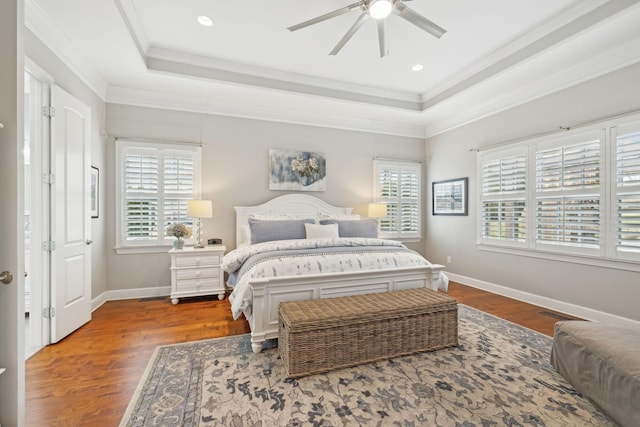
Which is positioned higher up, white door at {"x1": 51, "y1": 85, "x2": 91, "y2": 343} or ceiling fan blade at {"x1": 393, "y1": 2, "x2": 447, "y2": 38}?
ceiling fan blade at {"x1": 393, "y1": 2, "x2": 447, "y2": 38}

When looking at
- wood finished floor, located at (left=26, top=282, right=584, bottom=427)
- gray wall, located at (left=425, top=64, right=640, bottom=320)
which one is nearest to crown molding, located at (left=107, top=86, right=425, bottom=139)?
gray wall, located at (left=425, top=64, right=640, bottom=320)

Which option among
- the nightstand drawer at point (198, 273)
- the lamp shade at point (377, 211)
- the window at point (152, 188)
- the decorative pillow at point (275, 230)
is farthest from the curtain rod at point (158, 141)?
the lamp shade at point (377, 211)

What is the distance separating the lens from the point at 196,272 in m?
3.66

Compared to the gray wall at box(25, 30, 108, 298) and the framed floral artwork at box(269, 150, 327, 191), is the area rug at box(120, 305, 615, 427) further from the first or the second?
the framed floral artwork at box(269, 150, 327, 191)

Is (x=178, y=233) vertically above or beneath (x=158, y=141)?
beneath

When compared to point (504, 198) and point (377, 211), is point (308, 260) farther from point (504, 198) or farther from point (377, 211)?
point (504, 198)

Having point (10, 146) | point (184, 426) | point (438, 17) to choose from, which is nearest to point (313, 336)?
point (184, 426)

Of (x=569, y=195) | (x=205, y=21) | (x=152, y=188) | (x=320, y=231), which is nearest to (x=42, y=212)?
(x=152, y=188)

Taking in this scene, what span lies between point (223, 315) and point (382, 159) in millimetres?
3629

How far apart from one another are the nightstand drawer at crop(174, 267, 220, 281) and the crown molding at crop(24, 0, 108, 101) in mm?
2477

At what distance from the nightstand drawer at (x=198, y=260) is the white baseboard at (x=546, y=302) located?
3.83 metres

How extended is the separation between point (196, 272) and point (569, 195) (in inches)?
181

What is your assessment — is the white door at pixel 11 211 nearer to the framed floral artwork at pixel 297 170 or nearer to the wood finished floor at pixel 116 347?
the wood finished floor at pixel 116 347

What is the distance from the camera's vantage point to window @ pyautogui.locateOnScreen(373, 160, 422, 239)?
5.11 metres
